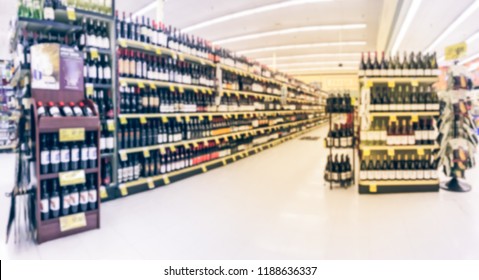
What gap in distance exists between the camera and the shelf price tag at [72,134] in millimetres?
2666

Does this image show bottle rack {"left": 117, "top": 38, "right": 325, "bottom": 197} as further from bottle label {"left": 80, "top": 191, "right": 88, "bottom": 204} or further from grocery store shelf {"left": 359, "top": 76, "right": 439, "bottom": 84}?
grocery store shelf {"left": 359, "top": 76, "right": 439, "bottom": 84}

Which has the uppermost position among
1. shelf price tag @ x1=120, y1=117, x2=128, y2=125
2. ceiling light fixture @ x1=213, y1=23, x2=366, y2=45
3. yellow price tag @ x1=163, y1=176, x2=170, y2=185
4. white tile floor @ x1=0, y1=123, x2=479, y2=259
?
ceiling light fixture @ x1=213, y1=23, x2=366, y2=45

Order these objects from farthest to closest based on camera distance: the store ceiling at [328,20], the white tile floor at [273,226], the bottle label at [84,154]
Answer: the store ceiling at [328,20] < the bottle label at [84,154] < the white tile floor at [273,226]

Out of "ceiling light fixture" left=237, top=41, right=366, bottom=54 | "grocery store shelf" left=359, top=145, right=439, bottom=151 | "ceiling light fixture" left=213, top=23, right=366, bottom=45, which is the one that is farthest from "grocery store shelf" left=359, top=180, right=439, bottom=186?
"ceiling light fixture" left=237, top=41, right=366, bottom=54

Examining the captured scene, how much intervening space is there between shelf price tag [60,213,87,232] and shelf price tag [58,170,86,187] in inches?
11.8

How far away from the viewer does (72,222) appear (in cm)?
278

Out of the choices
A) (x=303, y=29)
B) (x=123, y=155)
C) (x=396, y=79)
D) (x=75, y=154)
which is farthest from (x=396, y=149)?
(x=303, y=29)

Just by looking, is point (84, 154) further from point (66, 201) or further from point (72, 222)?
point (72, 222)

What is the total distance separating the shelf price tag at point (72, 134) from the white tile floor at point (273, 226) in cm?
86

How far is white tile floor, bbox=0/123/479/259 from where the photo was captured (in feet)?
8.00

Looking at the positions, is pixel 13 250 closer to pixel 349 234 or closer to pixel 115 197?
pixel 115 197

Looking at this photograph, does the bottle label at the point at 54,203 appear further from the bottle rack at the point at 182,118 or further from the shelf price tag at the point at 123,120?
the shelf price tag at the point at 123,120

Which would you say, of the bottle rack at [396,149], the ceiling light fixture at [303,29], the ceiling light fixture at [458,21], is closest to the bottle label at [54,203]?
the bottle rack at [396,149]

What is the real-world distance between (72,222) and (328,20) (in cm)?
1108
